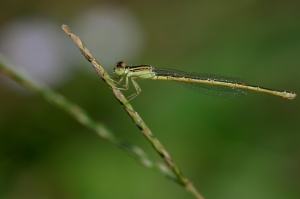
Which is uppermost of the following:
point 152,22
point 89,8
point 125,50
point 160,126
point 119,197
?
point 152,22

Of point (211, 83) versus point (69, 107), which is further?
point (211, 83)

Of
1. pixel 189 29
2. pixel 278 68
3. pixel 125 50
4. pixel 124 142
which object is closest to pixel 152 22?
pixel 189 29

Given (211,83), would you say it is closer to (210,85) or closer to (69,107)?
(210,85)

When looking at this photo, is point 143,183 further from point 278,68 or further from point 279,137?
point 278,68

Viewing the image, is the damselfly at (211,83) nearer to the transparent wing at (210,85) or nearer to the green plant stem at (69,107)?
the transparent wing at (210,85)

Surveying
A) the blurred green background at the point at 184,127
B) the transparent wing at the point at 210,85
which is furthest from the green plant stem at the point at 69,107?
the blurred green background at the point at 184,127

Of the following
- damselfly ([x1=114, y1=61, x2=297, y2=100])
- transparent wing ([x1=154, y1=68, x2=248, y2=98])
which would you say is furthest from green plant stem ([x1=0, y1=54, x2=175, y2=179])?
transparent wing ([x1=154, y1=68, x2=248, y2=98])

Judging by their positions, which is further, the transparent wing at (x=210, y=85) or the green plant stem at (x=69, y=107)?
the transparent wing at (x=210, y=85)

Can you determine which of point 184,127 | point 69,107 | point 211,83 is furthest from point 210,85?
point 69,107

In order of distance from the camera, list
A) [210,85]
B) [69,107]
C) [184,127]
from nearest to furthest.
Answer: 1. [69,107]
2. [210,85]
3. [184,127]
